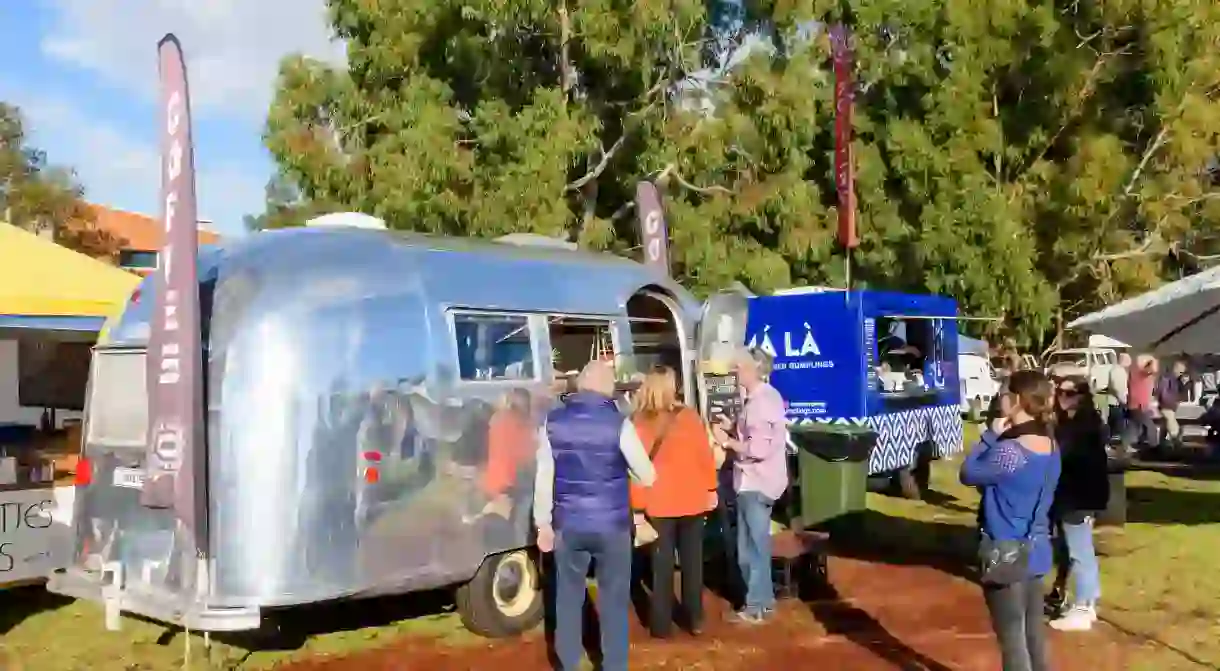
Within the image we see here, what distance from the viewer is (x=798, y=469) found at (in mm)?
11352

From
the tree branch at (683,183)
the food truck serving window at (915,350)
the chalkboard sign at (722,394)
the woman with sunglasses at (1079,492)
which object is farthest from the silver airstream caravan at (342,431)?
the tree branch at (683,183)

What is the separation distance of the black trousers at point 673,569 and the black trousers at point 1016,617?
7.56 feet

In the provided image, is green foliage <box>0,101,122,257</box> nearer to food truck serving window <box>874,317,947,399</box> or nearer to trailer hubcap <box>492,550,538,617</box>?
food truck serving window <box>874,317,947,399</box>

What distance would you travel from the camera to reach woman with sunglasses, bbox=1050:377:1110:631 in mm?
7629

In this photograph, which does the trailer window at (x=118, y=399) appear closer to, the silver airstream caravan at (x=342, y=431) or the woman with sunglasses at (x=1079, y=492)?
the silver airstream caravan at (x=342, y=431)

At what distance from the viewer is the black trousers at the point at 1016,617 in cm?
533

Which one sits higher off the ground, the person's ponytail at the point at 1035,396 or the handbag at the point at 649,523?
the person's ponytail at the point at 1035,396

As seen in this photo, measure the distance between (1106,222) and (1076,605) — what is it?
64.2ft

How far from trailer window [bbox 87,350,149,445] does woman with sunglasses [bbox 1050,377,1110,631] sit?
5.60 metres

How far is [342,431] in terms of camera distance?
21.8 feet

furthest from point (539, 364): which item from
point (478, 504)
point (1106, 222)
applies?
point (1106, 222)

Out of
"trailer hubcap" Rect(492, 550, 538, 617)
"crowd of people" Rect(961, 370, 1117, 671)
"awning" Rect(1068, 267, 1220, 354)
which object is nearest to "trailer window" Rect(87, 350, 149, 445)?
"trailer hubcap" Rect(492, 550, 538, 617)

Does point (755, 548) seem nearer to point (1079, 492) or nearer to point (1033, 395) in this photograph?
point (1079, 492)

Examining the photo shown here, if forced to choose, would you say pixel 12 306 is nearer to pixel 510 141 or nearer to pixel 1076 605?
pixel 1076 605
